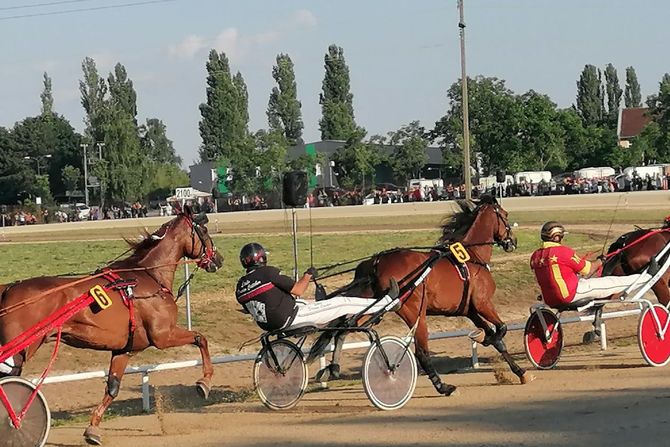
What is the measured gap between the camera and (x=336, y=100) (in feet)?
365

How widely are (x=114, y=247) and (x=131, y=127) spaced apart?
62322 mm

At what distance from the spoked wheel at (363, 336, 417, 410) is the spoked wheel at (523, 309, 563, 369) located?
7.76 feet

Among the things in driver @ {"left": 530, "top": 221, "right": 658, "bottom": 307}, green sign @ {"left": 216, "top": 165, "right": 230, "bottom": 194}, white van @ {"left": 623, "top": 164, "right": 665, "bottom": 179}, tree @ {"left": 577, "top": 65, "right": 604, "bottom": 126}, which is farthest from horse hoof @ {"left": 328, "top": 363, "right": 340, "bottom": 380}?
tree @ {"left": 577, "top": 65, "right": 604, "bottom": 126}

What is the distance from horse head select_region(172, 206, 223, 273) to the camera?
37.9 feet

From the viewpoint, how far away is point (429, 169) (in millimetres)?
104188

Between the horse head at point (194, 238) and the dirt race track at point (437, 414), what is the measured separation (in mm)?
1662

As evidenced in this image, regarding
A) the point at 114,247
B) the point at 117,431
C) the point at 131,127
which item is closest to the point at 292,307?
the point at 117,431

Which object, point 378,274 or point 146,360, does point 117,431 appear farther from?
point 146,360

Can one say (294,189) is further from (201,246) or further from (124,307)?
(124,307)

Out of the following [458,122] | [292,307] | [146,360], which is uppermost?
[458,122]

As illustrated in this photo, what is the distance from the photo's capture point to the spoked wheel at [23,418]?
28.9 ft

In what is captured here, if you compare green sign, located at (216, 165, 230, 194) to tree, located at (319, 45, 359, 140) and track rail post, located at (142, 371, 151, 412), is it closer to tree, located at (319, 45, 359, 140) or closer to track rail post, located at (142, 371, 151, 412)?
tree, located at (319, 45, 359, 140)

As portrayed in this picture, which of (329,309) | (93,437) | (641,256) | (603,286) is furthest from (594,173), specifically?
(93,437)

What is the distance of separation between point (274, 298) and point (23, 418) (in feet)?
8.85
